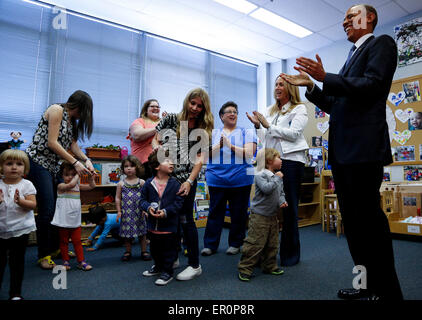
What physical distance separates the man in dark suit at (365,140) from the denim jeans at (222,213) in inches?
47.2

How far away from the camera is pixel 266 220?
182 centimetres

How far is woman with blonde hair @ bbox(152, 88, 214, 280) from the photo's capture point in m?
1.67

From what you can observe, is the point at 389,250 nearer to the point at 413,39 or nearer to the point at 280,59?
the point at 413,39

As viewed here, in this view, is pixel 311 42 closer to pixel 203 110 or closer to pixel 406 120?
pixel 406 120

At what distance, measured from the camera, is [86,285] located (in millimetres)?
1614

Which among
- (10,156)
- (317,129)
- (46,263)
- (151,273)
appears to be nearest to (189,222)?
(151,273)

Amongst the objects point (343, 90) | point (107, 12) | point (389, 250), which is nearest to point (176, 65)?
point (107, 12)

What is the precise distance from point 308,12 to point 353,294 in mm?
3746

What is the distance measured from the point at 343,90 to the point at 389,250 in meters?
0.72

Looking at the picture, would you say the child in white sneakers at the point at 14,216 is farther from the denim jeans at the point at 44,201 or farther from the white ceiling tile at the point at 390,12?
the white ceiling tile at the point at 390,12

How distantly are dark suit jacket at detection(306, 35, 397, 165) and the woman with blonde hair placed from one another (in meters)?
0.76

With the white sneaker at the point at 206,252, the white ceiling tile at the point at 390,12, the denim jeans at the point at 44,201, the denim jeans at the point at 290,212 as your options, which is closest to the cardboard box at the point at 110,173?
the denim jeans at the point at 44,201

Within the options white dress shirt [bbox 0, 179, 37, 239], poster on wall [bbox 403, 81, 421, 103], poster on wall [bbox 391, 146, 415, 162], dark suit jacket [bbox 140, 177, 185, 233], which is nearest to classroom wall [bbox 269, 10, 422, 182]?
poster on wall [bbox 391, 146, 415, 162]

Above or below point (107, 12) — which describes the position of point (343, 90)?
below
